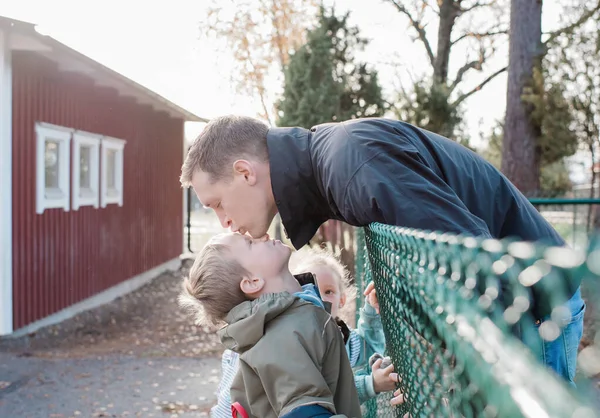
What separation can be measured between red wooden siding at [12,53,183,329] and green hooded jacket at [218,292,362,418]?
7.14m

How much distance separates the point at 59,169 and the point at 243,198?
8.16 metres

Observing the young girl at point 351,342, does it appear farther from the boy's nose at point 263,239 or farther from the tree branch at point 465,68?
the tree branch at point 465,68

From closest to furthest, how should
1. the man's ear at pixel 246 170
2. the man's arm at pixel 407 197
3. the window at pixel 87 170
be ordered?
the man's arm at pixel 407 197
the man's ear at pixel 246 170
the window at pixel 87 170

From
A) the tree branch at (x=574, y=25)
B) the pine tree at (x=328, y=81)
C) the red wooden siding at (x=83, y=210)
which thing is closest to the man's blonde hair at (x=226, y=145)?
the red wooden siding at (x=83, y=210)

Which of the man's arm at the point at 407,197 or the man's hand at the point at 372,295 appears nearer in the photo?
the man's arm at the point at 407,197

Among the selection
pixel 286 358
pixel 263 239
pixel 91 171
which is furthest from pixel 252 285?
pixel 91 171

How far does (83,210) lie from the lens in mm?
10961

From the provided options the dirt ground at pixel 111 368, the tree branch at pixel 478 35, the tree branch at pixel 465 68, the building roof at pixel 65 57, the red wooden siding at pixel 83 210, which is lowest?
the dirt ground at pixel 111 368

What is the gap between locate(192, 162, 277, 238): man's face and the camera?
2535 millimetres

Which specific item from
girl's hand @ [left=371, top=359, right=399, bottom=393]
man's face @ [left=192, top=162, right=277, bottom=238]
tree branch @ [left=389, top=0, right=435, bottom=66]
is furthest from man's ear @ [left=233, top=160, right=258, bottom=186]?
tree branch @ [left=389, top=0, right=435, bottom=66]

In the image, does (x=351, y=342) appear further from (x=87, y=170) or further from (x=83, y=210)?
(x=87, y=170)

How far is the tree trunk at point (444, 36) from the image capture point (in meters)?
24.6

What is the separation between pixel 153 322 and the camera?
10484 mm

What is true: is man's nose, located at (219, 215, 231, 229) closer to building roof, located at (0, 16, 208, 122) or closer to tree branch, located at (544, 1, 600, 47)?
building roof, located at (0, 16, 208, 122)
